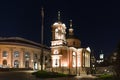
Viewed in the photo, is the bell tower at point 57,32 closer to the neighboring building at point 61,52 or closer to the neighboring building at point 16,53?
the neighboring building at point 61,52

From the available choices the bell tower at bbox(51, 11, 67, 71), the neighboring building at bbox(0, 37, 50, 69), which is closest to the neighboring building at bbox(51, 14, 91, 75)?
the bell tower at bbox(51, 11, 67, 71)

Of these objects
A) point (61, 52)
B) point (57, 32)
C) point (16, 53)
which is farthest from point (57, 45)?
point (16, 53)

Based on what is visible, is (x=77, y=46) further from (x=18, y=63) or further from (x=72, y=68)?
(x=18, y=63)

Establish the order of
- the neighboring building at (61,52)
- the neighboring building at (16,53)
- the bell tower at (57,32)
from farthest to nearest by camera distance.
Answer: the neighboring building at (16,53), the bell tower at (57,32), the neighboring building at (61,52)

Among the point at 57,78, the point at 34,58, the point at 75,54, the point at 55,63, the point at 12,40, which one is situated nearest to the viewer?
the point at 57,78

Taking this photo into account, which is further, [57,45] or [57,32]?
[57,32]

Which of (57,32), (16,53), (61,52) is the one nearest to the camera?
(61,52)

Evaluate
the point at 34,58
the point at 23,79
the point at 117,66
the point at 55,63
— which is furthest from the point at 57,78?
the point at 34,58

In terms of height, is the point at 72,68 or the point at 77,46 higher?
the point at 77,46

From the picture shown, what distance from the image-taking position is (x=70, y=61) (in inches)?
3819

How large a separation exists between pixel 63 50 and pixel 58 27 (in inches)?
313

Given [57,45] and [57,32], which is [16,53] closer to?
[57,32]

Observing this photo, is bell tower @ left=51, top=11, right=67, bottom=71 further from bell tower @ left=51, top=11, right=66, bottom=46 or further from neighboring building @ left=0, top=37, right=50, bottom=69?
neighboring building @ left=0, top=37, right=50, bottom=69

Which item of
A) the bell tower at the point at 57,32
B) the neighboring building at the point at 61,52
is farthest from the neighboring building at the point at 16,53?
the bell tower at the point at 57,32
